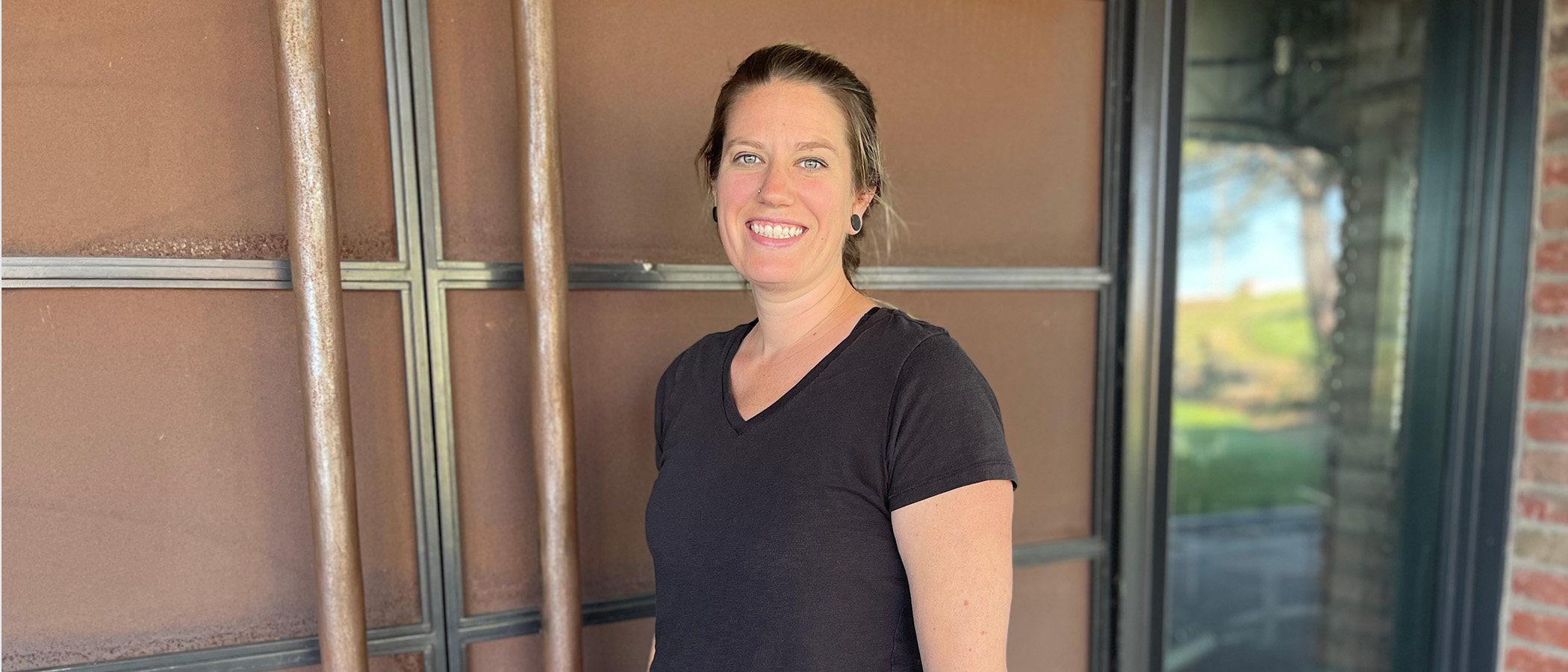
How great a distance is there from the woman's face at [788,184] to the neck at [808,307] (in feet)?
0.06

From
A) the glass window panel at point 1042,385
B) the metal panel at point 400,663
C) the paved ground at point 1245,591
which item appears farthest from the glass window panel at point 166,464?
the paved ground at point 1245,591

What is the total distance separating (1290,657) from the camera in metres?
2.13

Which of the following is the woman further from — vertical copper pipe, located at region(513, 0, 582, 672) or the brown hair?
vertical copper pipe, located at region(513, 0, 582, 672)

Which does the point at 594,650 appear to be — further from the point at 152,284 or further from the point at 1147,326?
the point at 1147,326

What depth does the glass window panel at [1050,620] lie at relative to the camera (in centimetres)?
161

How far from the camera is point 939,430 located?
86cm

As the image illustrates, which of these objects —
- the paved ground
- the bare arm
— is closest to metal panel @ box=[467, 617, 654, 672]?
the bare arm

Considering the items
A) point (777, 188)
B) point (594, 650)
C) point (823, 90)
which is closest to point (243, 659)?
point (594, 650)

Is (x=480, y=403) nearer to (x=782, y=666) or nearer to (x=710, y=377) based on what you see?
(x=710, y=377)

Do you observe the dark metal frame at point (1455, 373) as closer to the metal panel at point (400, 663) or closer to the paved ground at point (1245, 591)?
the paved ground at point (1245, 591)

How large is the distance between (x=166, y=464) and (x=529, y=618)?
20.6 inches

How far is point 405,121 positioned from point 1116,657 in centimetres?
154

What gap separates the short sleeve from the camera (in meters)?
0.85

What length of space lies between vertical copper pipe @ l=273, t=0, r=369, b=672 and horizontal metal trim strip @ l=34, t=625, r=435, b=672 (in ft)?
0.49
